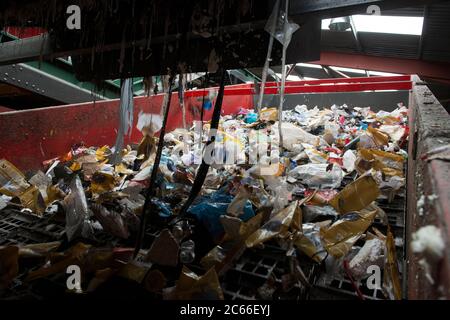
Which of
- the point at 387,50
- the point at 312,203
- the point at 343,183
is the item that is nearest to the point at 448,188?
the point at 312,203

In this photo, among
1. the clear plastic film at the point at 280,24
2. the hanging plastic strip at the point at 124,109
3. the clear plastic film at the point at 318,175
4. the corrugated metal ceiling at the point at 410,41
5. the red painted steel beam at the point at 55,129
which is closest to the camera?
the clear plastic film at the point at 280,24

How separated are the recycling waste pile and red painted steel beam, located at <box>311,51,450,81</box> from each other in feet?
20.6

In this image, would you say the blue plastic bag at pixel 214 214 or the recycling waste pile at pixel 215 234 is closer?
the recycling waste pile at pixel 215 234

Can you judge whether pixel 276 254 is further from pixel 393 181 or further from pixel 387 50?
pixel 387 50

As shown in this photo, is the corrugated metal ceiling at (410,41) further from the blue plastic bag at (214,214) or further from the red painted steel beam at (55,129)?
the blue plastic bag at (214,214)

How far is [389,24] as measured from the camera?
265 inches

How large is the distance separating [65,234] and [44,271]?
0.41 m

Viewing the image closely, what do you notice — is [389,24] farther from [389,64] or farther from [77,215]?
[77,215]

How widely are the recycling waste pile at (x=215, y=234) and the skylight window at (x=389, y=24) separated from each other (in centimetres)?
538

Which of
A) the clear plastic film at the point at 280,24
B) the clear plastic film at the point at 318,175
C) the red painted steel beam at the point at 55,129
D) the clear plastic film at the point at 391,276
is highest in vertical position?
the clear plastic film at the point at 280,24

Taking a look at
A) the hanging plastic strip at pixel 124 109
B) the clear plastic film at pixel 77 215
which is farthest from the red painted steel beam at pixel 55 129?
the clear plastic film at pixel 77 215

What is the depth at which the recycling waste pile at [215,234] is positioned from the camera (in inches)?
43.2

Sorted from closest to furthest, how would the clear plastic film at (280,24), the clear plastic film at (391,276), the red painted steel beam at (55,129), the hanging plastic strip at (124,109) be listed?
the clear plastic film at (391,276), the clear plastic film at (280,24), the hanging plastic strip at (124,109), the red painted steel beam at (55,129)

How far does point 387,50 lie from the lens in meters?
7.86
